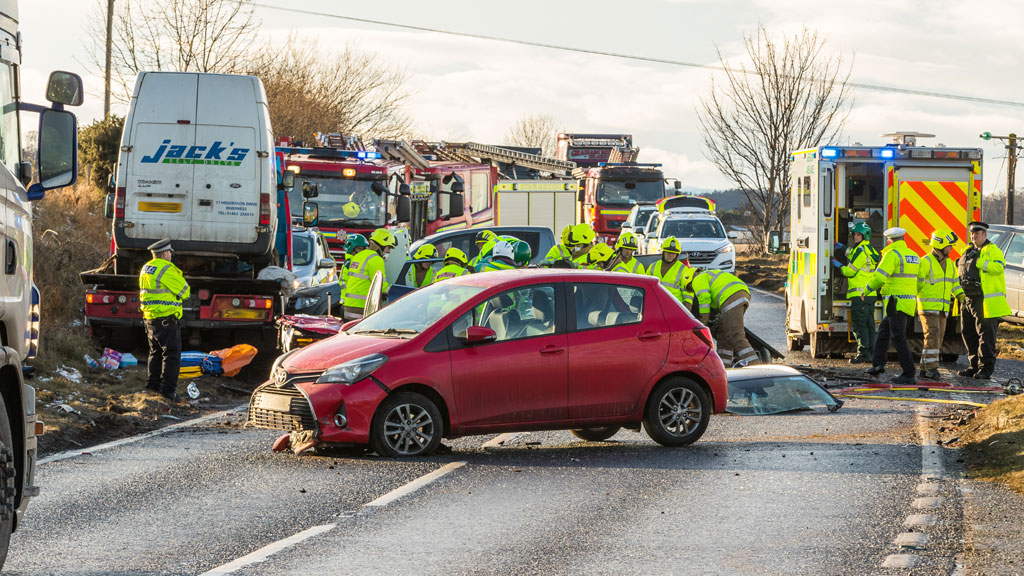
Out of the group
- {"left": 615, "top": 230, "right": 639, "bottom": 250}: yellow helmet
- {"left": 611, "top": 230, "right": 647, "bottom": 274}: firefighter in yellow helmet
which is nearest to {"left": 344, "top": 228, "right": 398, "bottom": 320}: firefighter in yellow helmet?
{"left": 611, "top": 230, "right": 647, "bottom": 274}: firefighter in yellow helmet

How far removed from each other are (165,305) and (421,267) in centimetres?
433

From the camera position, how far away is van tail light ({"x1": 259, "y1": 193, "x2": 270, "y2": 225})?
57.1 feet

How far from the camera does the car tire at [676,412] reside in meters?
11.2

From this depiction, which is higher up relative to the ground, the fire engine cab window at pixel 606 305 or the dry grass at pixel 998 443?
the fire engine cab window at pixel 606 305

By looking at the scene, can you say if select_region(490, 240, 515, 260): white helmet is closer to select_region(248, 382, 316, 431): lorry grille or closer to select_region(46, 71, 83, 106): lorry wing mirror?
select_region(248, 382, 316, 431): lorry grille

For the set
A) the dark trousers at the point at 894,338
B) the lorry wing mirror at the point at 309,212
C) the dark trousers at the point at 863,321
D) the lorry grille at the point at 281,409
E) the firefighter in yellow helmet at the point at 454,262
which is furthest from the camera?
the lorry wing mirror at the point at 309,212

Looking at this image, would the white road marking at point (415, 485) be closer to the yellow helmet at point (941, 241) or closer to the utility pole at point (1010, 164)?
the yellow helmet at point (941, 241)

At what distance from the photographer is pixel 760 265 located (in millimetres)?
42938

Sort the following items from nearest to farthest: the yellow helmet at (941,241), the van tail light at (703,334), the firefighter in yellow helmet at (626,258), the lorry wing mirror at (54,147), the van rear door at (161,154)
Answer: the lorry wing mirror at (54,147), the van tail light at (703,334), the firefighter in yellow helmet at (626,258), the yellow helmet at (941,241), the van rear door at (161,154)

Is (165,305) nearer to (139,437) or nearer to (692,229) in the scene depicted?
(139,437)

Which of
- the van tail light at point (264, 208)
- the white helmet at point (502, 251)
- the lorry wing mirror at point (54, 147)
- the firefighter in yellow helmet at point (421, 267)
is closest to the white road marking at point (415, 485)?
the lorry wing mirror at point (54, 147)

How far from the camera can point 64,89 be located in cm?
728

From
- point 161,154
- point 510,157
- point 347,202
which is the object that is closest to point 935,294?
point 161,154

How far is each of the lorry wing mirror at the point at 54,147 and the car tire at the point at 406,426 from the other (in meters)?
3.68
